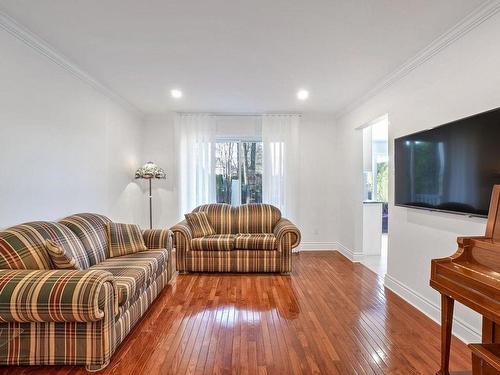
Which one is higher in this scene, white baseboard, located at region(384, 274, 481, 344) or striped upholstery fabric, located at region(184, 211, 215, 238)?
striped upholstery fabric, located at region(184, 211, 215, 238)

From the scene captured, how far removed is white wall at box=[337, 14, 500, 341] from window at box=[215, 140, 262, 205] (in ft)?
7.06

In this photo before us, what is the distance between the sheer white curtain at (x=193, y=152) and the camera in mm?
5164

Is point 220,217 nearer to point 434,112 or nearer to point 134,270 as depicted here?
point 134,270

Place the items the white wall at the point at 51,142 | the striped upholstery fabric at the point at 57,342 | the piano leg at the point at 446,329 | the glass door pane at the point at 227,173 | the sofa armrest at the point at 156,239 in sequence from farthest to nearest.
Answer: the glass door pane at the point at 227,173 < the sofa armrest at the point at 156,239 < the white wall at the point at 51,142 < the striped upholstery fabric at the point at 57,342 < the piano leg at the point at 446,329

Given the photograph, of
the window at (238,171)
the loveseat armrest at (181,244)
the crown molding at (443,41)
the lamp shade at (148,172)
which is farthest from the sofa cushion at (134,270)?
the crown molding at (443,41)

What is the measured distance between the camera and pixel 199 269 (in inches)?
157

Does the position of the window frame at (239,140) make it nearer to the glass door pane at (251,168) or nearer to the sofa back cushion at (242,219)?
the glass door pane at (251,168)

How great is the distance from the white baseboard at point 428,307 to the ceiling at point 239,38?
239cm

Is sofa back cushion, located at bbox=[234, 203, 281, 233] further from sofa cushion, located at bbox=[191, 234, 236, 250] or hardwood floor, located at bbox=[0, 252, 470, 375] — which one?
hardwood floor, located at bbox=[0, 252, 470, 375]

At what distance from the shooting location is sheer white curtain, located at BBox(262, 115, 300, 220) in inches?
205

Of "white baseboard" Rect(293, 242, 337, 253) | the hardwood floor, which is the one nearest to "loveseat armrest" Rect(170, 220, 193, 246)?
the hardwood floor

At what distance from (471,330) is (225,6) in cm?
305

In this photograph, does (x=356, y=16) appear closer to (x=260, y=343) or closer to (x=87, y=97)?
(x=260, y=343)

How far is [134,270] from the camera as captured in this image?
2.55 m
